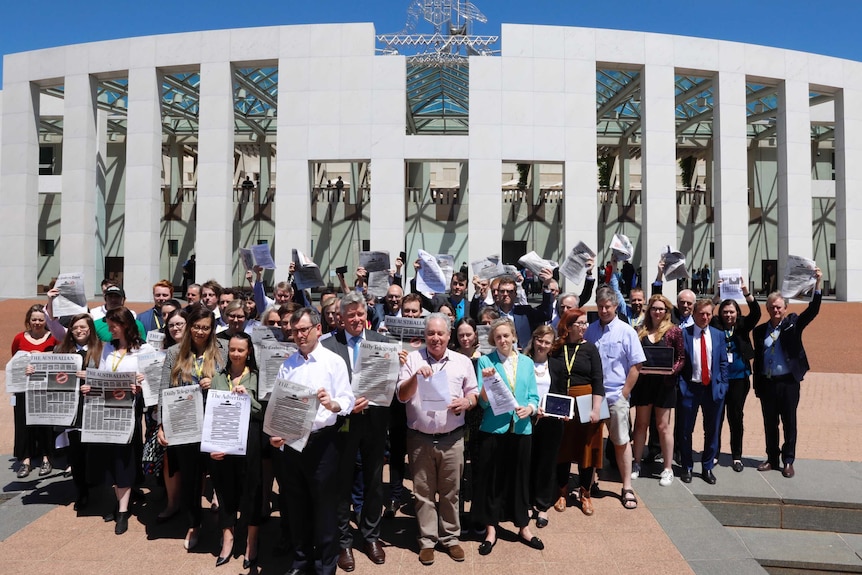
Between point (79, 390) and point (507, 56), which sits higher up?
point (507, 56)

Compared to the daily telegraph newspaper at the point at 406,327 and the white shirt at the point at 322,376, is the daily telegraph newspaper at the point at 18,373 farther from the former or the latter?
the daily telegraph newspaper at the point at 406,327

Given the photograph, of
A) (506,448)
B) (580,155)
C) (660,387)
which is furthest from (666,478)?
(580,155)

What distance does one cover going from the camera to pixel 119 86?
27500mm

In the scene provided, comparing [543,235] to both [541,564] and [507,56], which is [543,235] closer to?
[507,56]

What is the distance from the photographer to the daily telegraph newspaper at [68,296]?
697cm

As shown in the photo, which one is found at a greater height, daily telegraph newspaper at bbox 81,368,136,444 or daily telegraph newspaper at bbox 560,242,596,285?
daily telegraph newspaper at bbox 560,242,596,285

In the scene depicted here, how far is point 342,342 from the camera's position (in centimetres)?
531

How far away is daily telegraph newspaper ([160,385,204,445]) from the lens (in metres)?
4.95

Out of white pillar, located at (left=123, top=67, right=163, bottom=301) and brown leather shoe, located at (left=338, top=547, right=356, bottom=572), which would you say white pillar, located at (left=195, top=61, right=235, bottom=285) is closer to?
white pillar, located at (left=123, top=67, right=163, bottom=301)

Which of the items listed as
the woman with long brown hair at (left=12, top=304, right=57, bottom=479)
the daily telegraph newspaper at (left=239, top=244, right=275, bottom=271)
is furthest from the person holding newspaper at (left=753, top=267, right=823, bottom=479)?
the woman with long brown hair at (left=12, top=304, right=57, bottom=479)

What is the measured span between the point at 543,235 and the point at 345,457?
96.9 ft

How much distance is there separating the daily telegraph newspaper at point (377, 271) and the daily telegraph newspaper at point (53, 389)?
14.0ft

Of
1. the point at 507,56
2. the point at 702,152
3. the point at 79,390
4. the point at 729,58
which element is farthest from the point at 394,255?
the point at 702,152

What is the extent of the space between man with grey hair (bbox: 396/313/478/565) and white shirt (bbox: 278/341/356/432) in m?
0.55
